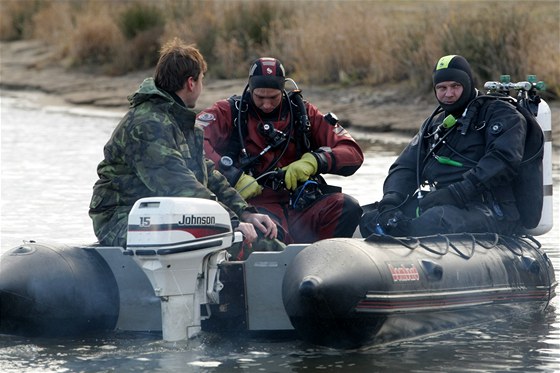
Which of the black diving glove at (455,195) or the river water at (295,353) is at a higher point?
the black diving glove at (455,195)

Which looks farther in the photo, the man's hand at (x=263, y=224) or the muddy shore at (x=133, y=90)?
the muddy shore at (x=133, y=90)

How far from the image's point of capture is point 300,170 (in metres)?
9.45

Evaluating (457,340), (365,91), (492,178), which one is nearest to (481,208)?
(492,178)

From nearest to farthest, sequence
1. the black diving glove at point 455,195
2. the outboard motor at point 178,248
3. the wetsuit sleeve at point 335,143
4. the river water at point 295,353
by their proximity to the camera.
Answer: the outboard motor at point 178,248
the river water at point 295,353
the black diving glove at point 455,195
the wetsuit sleeve at point 335,143

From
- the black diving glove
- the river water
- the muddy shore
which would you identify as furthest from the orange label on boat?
the muddy shore

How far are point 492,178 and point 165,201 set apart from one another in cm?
238

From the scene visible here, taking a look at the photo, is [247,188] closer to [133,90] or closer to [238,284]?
[238,284]

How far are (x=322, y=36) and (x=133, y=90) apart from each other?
3.54m

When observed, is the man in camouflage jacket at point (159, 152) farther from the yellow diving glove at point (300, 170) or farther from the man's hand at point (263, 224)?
the yellow diving glove at point (300, 170)

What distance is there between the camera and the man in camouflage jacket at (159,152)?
26.2 feet

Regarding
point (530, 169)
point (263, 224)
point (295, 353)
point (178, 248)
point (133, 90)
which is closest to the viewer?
point (178, 248)

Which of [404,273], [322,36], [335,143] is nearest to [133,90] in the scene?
[322,36]

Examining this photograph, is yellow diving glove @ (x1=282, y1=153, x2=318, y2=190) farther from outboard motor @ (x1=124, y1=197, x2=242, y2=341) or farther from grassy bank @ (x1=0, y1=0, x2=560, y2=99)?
grassy bank @ (x1=0, y1=0, x2=560, y2=99)

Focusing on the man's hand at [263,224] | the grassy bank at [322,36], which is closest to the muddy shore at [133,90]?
the grassy bank at [322,36]
